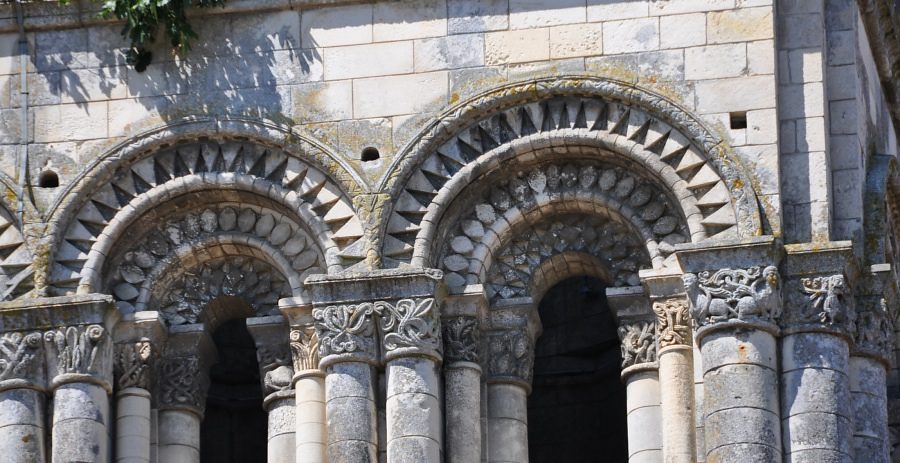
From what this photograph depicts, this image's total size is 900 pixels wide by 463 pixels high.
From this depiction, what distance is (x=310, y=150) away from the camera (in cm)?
3375

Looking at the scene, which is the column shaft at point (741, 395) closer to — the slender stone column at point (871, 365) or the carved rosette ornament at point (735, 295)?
the carved rosette ornament at point (735, 295)

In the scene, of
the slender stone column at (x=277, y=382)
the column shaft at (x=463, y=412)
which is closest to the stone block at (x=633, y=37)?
the column shaft at (x=463, y=412)

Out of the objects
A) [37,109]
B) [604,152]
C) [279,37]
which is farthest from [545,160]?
[37,109]

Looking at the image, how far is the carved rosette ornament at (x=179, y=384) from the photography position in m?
34.2

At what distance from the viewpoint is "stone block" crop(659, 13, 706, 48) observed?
3338 cm

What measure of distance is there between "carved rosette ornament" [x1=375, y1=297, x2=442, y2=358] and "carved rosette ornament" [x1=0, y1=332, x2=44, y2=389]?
3210mm

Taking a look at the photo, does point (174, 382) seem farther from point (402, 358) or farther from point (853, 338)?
point (853, 338)

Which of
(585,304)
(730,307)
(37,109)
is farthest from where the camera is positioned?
(585,304)

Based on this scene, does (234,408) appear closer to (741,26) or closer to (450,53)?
(450,53)

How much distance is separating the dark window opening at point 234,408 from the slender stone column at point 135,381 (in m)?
4.75

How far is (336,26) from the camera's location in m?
34.2

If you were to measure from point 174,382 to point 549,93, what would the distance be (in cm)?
448

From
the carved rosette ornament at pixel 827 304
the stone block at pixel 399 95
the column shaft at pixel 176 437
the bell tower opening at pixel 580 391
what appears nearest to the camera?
the carved rosette ornament at pixel 827 304

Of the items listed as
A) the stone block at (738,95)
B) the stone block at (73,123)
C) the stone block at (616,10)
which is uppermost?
the stone block at (616,10)
